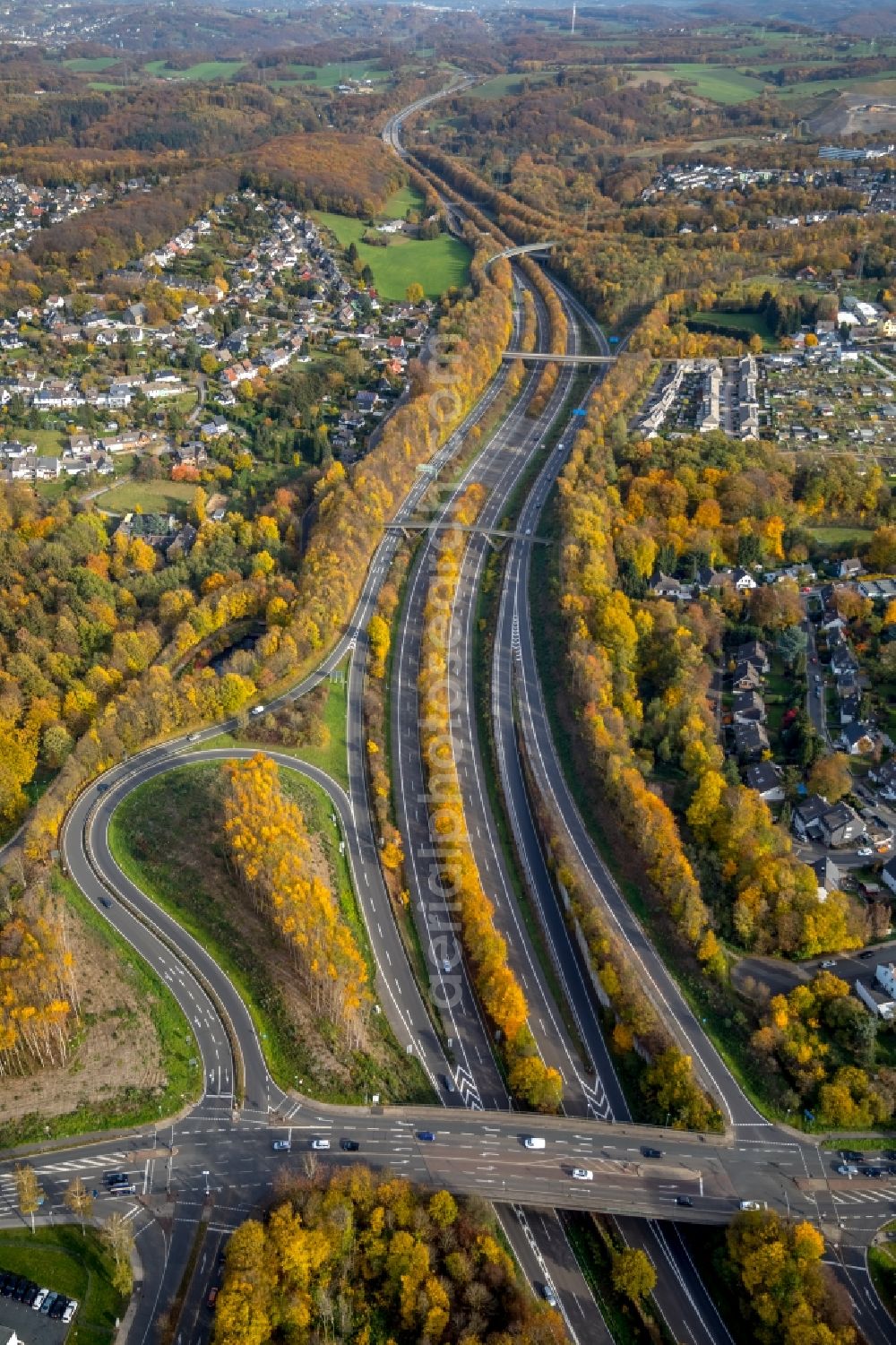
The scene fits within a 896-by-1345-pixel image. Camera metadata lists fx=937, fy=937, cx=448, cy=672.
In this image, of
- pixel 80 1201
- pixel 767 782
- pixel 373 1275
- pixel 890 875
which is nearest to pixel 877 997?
pixel 890 875

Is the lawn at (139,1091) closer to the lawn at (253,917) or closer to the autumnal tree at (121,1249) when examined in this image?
the lawn at (253,917)

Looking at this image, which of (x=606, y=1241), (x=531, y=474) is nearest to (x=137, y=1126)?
(x=606, y=1241)

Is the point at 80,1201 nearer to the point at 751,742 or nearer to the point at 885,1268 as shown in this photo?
the point at 885,1268

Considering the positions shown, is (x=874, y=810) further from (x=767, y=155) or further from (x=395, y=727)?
(x=767, y=155)

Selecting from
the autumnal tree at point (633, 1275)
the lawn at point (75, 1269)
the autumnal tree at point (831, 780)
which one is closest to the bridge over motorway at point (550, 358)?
the autumnal tree at point (831, 780)

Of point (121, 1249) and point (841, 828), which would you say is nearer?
point (121, 1249)
